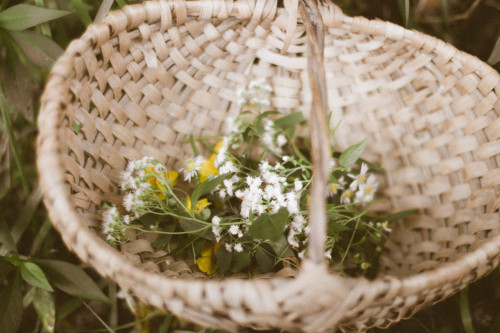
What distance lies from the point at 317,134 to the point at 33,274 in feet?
1.71

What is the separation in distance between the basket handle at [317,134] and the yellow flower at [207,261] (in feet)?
0.88

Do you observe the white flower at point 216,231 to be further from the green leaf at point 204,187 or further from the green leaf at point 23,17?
the green leaf at point 23,17

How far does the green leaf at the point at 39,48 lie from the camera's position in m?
0.67

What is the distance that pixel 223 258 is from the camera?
24.5 inches

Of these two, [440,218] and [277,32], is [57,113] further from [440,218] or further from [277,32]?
[440,218]

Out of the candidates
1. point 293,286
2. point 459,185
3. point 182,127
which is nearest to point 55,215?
point 293,286

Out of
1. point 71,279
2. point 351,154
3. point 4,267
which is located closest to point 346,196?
point 351,154

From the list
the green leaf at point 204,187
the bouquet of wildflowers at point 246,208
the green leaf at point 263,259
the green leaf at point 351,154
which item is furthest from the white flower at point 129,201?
the green leaf at point 351,154

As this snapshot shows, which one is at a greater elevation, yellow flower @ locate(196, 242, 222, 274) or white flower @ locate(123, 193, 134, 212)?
white flower @ locate(123, 193, 134, 212)

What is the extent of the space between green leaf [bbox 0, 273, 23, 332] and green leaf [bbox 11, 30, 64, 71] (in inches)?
14.4

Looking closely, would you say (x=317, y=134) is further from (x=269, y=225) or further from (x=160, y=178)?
(x=160, y=178)

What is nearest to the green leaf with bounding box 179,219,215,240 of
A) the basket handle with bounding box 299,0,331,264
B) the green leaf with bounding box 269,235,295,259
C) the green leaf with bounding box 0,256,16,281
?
the green leaf with bounding box 269,235,295,259

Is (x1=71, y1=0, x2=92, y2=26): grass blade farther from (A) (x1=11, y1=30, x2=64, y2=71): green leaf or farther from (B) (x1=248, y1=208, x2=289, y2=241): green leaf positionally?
(B) (x1=248, y1=208, x2=289, y2=241): green leaf

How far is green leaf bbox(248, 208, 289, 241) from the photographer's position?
1.81ft
